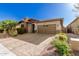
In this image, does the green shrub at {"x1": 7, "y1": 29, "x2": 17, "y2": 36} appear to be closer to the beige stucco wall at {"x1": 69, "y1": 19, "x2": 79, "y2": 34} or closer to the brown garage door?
the brown garage door

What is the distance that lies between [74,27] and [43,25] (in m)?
0.52

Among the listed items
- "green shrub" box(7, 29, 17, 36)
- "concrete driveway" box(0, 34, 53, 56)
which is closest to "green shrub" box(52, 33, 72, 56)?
"concrete driveway" box(0, 34, 53, 56)

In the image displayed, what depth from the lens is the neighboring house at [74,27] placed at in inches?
102

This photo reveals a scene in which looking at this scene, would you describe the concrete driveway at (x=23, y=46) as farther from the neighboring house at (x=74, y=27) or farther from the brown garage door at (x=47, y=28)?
the neighboring house at (x=74, y=27)

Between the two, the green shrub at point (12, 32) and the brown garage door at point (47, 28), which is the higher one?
the brown garage door at point (47, 28)

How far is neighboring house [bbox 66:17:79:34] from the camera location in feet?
8.46

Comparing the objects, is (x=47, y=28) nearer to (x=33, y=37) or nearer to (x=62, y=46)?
(x=33, y=37)

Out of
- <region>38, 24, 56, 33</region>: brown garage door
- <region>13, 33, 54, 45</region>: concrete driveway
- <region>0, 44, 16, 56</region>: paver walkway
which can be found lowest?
<region>0, 44, 16, 56</region>: paver walkway

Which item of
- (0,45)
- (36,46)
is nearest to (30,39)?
(36,46)

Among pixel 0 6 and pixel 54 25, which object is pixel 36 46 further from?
pixel 0 6

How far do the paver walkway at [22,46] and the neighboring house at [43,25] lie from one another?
182 mm

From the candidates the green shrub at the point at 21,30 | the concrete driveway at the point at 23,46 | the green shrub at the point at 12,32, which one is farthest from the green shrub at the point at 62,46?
the green shrub at the point at 12,32

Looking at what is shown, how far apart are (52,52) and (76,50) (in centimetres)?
39

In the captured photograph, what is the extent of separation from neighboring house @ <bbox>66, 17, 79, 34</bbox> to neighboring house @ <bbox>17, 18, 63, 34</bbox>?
0.43 ft
